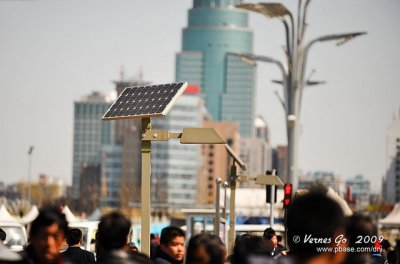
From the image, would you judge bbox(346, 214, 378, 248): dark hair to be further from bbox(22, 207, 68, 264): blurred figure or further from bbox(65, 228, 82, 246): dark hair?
bbox(65, 228, 82, 246): dark hair

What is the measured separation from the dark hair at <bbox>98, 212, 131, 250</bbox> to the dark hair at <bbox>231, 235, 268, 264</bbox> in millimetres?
699

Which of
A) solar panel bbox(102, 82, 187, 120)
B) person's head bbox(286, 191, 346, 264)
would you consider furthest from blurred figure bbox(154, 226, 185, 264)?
solar panel bbox(102, 82, 187, 120)

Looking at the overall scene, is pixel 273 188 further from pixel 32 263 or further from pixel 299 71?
pixel 32 263

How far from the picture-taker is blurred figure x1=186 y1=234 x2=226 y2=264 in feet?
29.3

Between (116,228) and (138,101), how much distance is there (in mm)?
10645

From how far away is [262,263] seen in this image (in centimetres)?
812

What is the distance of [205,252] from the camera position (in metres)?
8.95

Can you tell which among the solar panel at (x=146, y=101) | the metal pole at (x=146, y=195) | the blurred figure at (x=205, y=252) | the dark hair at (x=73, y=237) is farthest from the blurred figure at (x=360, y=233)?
the solar panel at (x=146, y=101)

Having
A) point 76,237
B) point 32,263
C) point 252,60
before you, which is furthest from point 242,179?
point 32,263

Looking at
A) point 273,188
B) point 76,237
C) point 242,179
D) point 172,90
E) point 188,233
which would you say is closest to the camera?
point 76,237

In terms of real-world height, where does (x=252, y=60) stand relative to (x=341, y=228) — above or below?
above

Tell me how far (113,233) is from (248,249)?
833 mm

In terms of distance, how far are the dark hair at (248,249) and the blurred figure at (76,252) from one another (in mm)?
5268

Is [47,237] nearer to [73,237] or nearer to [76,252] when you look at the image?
[76,252]
